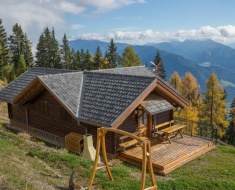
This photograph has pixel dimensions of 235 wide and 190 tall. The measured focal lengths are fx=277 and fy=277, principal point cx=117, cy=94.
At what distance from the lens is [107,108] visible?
15680 mm

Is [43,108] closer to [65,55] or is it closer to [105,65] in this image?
[105,65]

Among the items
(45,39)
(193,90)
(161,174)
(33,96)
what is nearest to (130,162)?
(161,174)

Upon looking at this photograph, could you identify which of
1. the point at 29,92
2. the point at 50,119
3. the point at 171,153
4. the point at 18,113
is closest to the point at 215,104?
the point at 171,153

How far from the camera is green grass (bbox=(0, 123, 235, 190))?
9489 mm

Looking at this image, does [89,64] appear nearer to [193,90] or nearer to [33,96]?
[193,90]

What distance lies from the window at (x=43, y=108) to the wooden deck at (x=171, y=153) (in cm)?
682

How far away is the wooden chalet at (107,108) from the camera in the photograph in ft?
50.1

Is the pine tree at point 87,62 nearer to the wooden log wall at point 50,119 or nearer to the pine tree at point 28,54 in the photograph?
the pine tree at point 28,54

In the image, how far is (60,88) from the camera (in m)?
18.0

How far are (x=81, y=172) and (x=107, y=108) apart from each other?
17.2 feet

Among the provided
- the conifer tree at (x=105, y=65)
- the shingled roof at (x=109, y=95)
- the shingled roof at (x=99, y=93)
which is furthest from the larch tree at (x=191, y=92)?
the shingled roof at (x=109, y=95)

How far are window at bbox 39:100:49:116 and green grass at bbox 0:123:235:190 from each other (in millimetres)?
4056

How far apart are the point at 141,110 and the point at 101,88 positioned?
2.99 meters

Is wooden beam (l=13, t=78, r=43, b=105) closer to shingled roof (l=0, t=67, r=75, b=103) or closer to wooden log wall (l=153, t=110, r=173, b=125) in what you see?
shingled roof (l=0, t=67, r=75, b=103)
